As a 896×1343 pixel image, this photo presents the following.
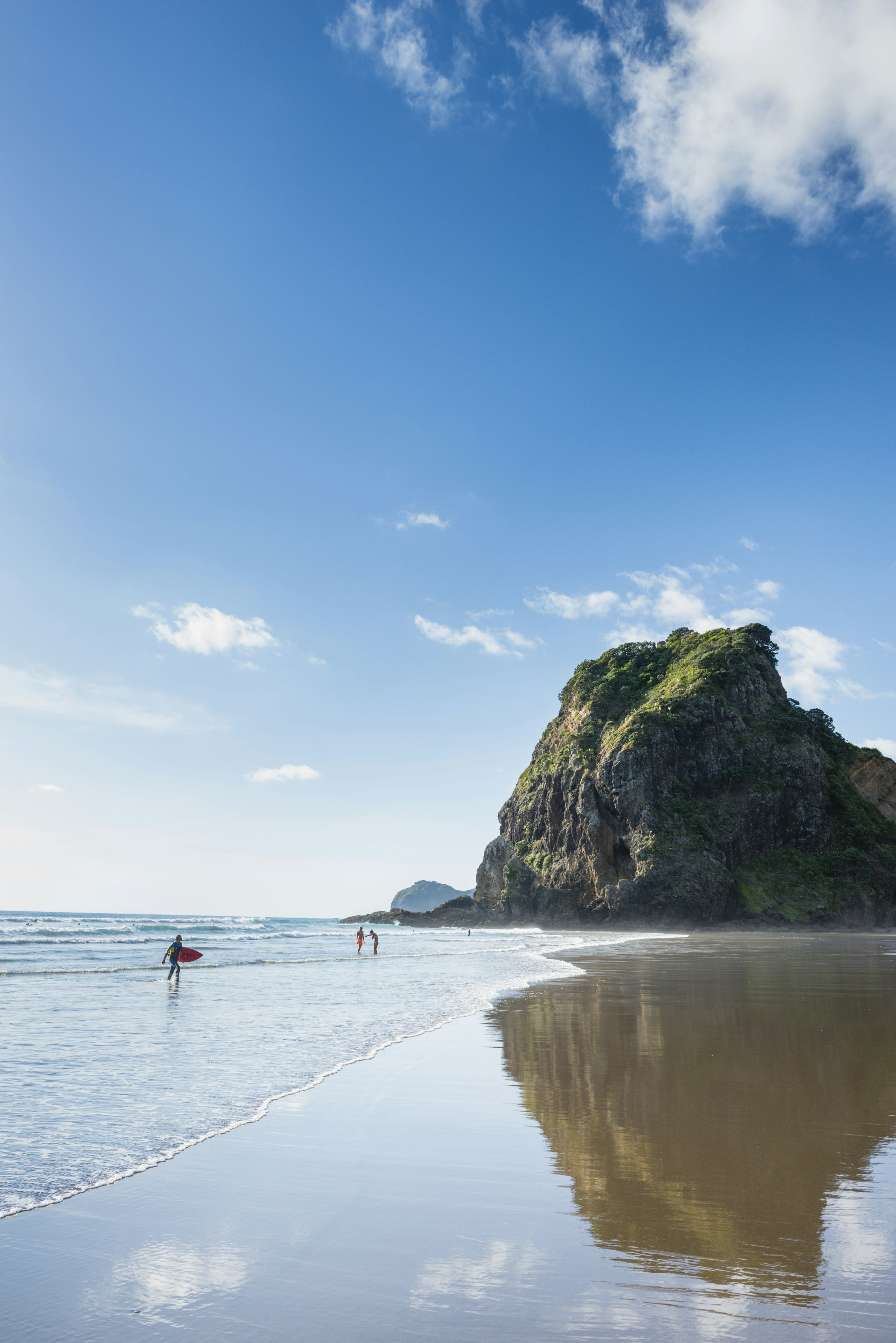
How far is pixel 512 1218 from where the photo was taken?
478 centimetres

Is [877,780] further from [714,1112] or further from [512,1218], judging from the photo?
[512,1218]

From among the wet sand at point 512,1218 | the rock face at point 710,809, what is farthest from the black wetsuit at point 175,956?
the rock face at point 710,809

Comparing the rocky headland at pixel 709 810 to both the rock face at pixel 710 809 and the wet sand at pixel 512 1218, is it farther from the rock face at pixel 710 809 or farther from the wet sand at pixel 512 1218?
the wet sand at pixel 512 1218

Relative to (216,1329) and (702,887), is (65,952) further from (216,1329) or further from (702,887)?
(702,887)

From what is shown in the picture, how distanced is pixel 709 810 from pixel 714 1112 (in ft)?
223

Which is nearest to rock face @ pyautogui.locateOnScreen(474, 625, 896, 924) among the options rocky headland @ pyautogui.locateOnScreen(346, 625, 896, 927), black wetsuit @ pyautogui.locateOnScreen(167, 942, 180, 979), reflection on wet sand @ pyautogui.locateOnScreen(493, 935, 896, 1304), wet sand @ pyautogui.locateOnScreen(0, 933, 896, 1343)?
rocky headland @ pyautogui.locateOnScreen(346, 625, 896, 927)

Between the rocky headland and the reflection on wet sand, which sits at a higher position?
the rocky headland

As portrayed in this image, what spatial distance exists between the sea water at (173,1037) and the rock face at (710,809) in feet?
121

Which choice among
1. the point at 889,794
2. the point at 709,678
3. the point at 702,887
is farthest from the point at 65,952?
the point at 889,794

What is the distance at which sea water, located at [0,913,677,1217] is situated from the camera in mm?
6727

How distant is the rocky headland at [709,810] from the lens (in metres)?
66.2

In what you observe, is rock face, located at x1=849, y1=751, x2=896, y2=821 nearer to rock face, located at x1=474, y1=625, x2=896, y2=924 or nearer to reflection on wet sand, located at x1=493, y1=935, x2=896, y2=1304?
rock face, located at x1=474, y1=625, x2=896, y2=924

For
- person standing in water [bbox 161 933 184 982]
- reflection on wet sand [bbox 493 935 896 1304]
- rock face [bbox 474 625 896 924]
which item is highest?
rock face [bbox 474 625 896 924]

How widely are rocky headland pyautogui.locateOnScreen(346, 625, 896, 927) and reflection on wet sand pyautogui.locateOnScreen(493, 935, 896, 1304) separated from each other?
53418mm
